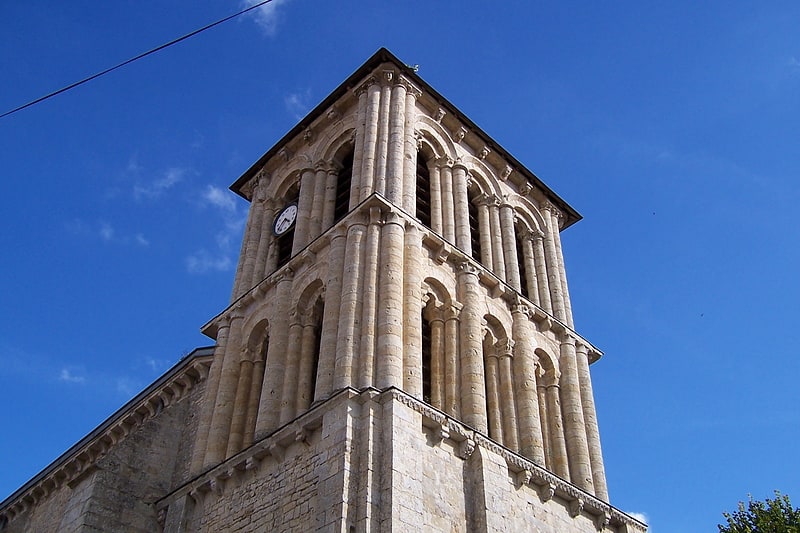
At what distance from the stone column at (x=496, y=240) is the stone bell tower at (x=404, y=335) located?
0.08 m

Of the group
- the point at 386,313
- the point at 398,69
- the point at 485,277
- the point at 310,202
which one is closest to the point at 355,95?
the point at 398,69

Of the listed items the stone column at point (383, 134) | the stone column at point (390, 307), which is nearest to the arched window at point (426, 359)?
the stone column at point (390, 307)

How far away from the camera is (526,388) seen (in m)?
16.2

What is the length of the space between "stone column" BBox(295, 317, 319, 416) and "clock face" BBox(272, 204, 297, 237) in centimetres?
454

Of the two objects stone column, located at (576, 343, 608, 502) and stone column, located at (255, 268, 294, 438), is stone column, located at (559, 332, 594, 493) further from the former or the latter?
stone column, located at (255, 268, 294, 438)

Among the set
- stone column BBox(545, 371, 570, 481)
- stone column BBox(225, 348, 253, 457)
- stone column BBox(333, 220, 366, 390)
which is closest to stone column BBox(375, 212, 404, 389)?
stone column BBox(333, 220, 366, 390)

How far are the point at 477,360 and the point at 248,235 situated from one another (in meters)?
8.32

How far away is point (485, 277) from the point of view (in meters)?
17.5

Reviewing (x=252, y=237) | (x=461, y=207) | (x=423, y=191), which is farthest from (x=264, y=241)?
(x=461, y=207)

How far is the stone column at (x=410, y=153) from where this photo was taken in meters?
17.5

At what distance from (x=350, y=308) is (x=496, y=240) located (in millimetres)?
6484

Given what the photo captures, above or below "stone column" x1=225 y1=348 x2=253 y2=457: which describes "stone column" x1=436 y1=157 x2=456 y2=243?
above

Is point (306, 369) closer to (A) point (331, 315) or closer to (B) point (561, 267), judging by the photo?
(A) point (331, 315)

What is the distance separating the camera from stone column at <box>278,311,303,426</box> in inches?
572
